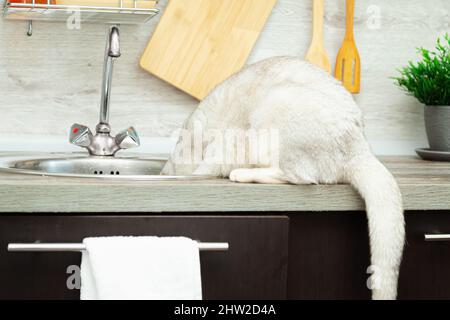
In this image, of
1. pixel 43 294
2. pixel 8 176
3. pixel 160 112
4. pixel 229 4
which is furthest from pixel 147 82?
pixel 43 294

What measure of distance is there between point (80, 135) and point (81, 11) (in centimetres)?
33

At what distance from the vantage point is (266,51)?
6.73 ft

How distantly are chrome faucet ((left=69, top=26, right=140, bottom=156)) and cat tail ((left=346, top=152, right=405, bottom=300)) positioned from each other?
A: 0.74m

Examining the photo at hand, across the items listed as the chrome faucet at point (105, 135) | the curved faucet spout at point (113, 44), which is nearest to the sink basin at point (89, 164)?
the chrome faucet at point (105, 135)

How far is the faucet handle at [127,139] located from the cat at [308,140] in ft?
0.72

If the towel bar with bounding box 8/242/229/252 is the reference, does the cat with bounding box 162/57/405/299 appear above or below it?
above

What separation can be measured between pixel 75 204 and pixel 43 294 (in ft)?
0.59

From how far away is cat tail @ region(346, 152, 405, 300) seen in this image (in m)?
1.27

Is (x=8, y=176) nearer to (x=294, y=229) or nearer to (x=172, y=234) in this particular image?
(x=172, y=234)

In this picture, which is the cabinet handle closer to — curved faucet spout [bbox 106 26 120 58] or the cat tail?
the cat tail

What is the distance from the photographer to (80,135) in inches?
70.8

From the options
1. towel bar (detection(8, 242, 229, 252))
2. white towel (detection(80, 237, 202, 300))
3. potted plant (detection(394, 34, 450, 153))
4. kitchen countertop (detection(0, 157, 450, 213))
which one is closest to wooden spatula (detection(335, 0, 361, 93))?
potted plant (detection(394, 34, 450, 153))

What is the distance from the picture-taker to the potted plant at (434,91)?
194 cm

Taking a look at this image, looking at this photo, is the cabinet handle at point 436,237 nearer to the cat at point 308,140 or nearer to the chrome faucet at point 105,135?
the cat at point 308,140
